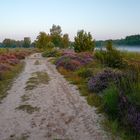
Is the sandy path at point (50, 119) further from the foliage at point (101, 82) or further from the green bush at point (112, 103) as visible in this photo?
the foliage at point (101, 82)

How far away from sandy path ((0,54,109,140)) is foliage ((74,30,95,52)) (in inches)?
1264

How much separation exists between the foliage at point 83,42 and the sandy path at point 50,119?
3209 centimetres

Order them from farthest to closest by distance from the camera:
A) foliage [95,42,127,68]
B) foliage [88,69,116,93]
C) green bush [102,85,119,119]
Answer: foliage [95,42,127,68]
foliage [88,69,116,93]
green bush [102,85,119,119]

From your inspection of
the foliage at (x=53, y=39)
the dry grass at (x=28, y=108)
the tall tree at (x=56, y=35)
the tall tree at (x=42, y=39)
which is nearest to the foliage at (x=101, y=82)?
the dry grass at (x=28, y=108)

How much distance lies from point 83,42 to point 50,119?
37115 millimetres

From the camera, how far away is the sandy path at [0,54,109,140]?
306 inches

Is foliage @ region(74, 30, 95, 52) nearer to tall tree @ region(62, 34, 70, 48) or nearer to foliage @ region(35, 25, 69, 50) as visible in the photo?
foliage @ region(35, 25, 69, 50)

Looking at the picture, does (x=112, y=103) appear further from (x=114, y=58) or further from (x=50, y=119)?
(x=114, y=58)

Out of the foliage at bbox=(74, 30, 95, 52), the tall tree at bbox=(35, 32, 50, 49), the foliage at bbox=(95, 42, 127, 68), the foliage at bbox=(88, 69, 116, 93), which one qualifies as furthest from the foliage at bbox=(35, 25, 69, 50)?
the foliage at bbox=(88, 69, 116, 93)

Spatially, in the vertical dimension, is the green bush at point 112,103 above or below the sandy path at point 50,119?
above

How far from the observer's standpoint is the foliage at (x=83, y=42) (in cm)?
4504

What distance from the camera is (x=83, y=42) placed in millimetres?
45688

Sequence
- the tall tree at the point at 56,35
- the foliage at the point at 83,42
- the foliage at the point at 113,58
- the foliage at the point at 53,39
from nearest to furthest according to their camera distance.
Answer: the foliage at the point at 113,58 → the foliage at the point at 83,42 → the foliage at the point at 53,39 → the tall tree at the point at 56,35

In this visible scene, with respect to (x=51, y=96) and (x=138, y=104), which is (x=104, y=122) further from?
(x=51, y=96)
